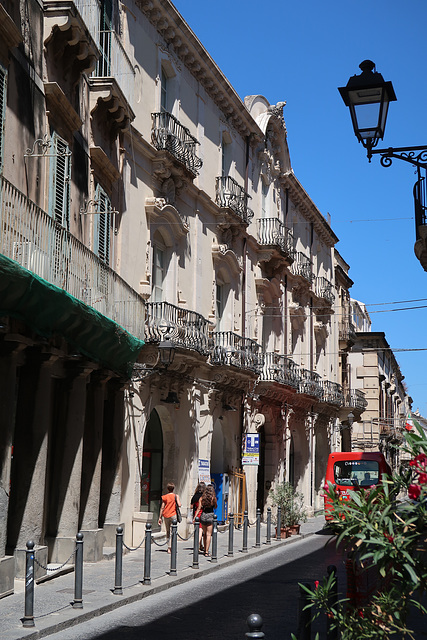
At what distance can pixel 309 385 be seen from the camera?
33.5m

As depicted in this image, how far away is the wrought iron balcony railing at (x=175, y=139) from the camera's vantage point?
2108cm

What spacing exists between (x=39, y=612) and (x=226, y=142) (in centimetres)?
1932

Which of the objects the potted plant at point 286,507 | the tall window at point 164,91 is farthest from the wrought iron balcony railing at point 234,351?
the tall window at point 164,91

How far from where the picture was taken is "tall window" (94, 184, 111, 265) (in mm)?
17188

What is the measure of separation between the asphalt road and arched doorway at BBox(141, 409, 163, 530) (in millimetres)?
4944

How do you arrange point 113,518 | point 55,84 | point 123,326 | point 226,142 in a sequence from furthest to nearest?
point 226,142 < point 113,518 < point 123,326 < point 55,84

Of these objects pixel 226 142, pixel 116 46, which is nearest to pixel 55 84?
pixel 116 46

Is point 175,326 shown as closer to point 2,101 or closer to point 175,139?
point 175,139

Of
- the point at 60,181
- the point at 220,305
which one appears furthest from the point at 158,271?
the point at 60,181

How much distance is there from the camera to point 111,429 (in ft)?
59.5

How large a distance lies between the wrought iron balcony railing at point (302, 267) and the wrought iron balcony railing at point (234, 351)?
8.43 metres

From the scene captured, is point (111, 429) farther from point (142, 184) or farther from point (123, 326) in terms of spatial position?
point (142, 184)

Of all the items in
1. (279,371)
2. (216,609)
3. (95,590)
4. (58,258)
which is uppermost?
(279,371)

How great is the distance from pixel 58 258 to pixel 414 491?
8993mm
